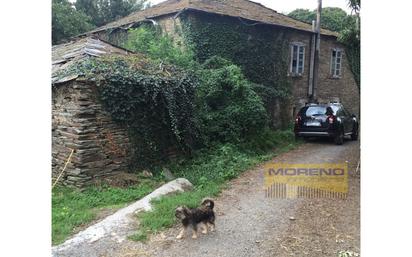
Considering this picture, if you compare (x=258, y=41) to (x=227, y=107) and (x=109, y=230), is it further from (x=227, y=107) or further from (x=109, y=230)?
(x=109, y=230)

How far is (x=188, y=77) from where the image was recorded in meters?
7.49

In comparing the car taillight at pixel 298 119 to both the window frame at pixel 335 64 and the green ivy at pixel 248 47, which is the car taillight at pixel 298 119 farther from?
the green ivy at pixel 248 47

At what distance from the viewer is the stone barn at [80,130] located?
515 centimetres

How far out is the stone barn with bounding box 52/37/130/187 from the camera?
5.15 metres

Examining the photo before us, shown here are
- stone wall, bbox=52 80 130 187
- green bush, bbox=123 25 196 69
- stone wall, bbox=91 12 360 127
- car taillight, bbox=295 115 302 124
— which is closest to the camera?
stone wall, bbox=52 80 130 187

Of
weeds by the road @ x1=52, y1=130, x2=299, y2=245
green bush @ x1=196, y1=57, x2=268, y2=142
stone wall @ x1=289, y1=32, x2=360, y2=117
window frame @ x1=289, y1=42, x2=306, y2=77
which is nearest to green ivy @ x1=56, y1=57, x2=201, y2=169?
weeds by the road @ x1=52, y1=130, x2=299, y2=245

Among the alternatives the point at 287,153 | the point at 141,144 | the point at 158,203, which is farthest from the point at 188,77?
the point at 158,203

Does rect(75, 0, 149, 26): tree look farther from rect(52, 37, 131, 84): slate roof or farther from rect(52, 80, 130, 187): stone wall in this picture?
rect(52, 80, 130, 187): stone wall

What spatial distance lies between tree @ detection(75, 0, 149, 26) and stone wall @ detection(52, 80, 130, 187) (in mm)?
1292

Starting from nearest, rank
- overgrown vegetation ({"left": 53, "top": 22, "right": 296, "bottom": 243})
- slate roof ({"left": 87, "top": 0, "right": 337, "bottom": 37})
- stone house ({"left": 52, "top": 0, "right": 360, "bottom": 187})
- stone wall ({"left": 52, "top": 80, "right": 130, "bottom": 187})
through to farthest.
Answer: overgrown vegetation ({"left": 53, "top": 22, "right": 296, "bottom": 243}), stone wall ({"left": 52, "top": 80, "right": 130, "bottom": 187}), stone house ({"left": 52, "top": 0, "right": 360, "bottom": 187}), slate roof ({"left": 87, "top": 0, "right": 337, "bottom": 37})

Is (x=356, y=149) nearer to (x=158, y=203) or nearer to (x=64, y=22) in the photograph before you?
(x=158, y=203)

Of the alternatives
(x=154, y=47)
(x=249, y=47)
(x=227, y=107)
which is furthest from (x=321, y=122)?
(x=249, y=47)

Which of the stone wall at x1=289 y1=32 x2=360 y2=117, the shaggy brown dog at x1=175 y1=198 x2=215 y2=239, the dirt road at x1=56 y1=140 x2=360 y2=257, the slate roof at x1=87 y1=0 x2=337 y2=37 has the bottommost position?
the dirt road at x1=56 y1=140 x2=360 y2=257
